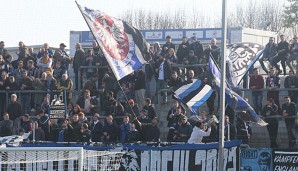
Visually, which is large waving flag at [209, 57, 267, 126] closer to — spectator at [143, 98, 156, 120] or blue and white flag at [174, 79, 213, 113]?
blue and white flag at [174, 79, 213, 113]

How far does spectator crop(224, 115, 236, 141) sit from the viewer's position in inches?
847

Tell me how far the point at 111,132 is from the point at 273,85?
16.6ft

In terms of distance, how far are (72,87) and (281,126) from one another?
7040 mm

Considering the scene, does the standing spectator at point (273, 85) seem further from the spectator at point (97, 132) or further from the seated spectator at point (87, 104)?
the seated spectator at point (87, 104)

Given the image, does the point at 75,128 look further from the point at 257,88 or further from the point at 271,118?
the point at 257,88

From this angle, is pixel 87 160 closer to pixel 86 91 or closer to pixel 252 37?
pixel 86 91

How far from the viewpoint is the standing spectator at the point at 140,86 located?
25.8m

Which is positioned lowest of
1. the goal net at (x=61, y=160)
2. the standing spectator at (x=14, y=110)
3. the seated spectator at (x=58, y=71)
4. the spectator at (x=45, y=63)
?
the goal net at (x=61, y=160)

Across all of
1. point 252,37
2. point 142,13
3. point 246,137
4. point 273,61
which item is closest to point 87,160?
point 246,137

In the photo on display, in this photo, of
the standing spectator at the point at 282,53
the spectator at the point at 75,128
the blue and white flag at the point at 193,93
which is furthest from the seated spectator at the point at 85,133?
the standing spectator at the point at 282,53

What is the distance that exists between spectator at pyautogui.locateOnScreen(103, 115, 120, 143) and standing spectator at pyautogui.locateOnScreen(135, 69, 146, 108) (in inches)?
122

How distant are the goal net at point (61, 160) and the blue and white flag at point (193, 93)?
2.19 m

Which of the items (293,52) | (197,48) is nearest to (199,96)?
(197,48)

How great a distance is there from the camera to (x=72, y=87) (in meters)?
27.4
